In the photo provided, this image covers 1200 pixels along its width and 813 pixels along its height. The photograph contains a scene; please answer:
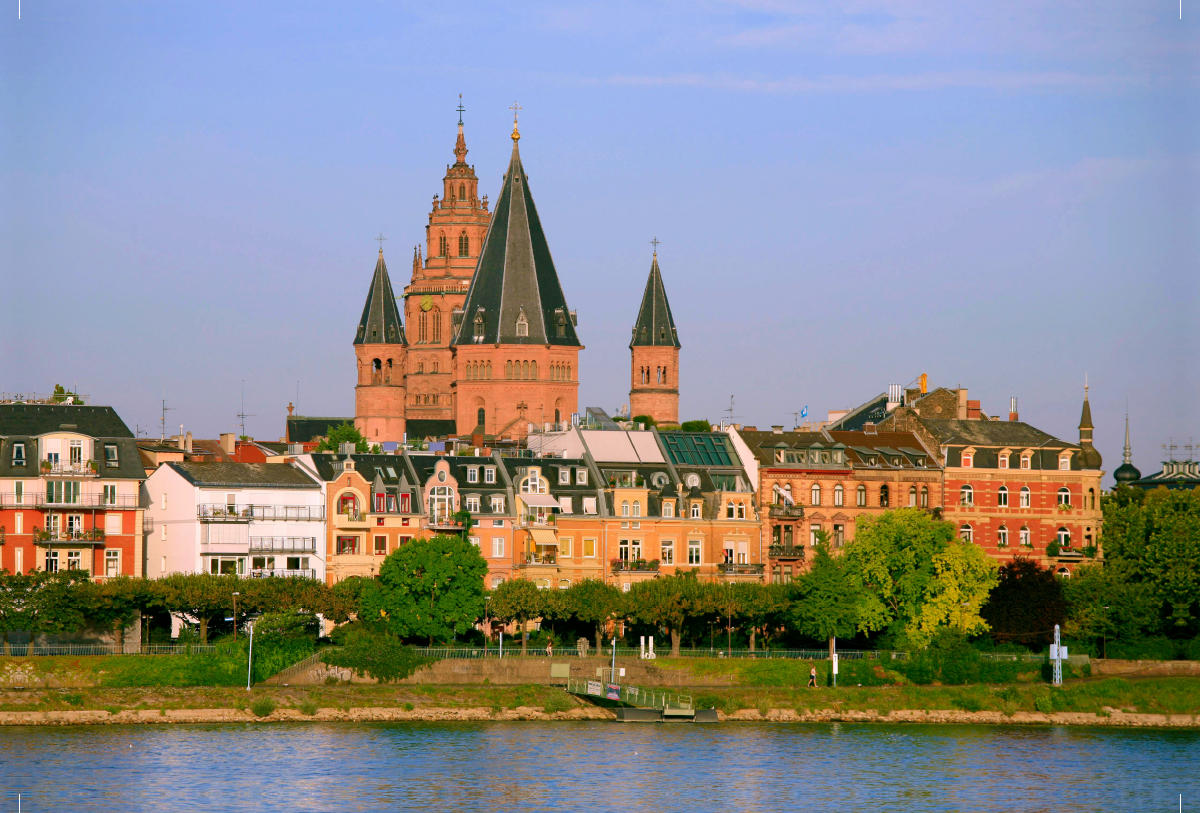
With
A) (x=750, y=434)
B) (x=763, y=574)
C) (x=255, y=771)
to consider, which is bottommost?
(x=255, y=771)

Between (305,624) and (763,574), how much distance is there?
24.0 metres

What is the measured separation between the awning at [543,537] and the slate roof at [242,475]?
10568mm

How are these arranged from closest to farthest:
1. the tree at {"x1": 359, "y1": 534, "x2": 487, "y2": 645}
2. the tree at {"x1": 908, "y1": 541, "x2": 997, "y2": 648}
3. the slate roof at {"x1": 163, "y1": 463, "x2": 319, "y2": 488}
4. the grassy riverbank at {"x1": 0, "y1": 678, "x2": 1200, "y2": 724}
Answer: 1. the grassy riverbank at {"x1": 0, "y1": 678, "x2": 1200, "y2": 724}
2. the tree at {"x1": 359, "y1": 534, "x2": 487, "y2": 645}
3. the tree at {"x1": 908, "y1": 541, "x2": 997, "y2": 648}
4. the slate roof at {"x1": 163, "y1": 463, "x2": 319, "y2": 488}

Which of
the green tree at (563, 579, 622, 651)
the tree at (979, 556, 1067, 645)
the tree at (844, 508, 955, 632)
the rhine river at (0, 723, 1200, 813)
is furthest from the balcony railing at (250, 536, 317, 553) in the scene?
the tree at (979, 556, 1067, 645)

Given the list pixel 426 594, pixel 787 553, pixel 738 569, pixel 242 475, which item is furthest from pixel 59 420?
pixel 787 553

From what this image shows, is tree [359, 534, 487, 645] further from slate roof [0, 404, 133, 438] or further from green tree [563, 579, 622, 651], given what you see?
slate roof [0, 404, 133, 438]

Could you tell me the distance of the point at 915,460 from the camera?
339 ft

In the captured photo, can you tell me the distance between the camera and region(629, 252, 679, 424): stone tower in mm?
175500

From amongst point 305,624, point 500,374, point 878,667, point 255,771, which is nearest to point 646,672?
point 878,667

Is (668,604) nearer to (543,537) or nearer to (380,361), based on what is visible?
(543,537)

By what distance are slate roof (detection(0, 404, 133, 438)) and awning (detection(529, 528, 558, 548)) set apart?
63.2 ft

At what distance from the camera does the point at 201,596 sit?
3280 inches

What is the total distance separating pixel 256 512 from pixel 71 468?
839 centimetres

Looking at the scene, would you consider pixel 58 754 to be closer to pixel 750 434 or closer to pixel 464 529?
pixel 464 529
